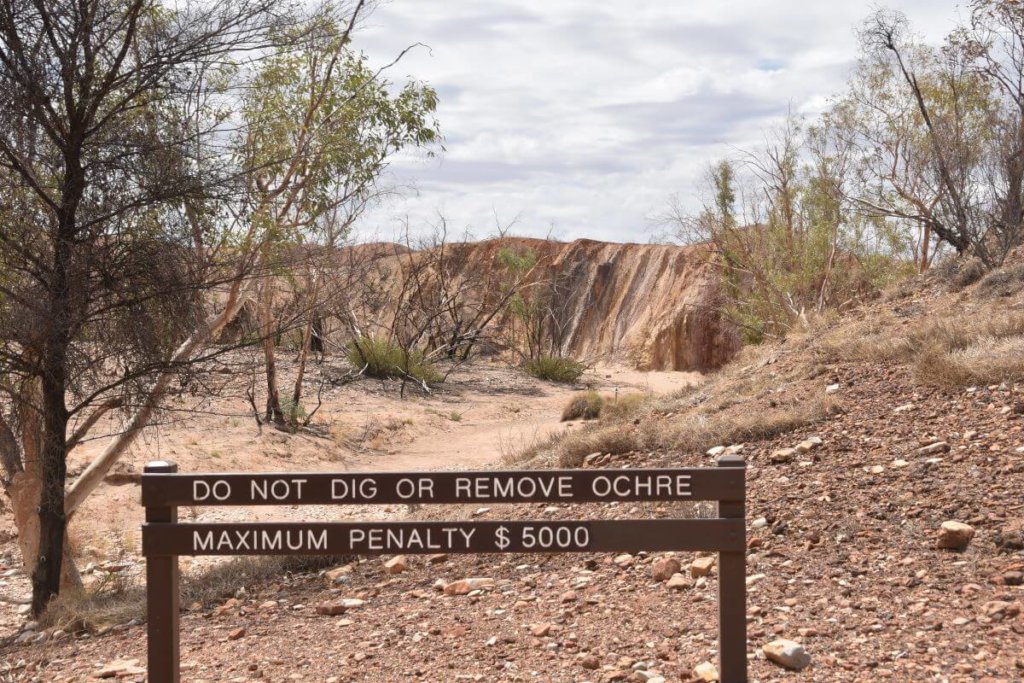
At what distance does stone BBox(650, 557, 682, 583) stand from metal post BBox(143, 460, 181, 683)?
328cm

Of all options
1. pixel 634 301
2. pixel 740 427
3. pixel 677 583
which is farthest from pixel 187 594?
pixel 634 301

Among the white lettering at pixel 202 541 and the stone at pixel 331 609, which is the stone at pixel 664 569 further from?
the white lettering at pixel 202 541

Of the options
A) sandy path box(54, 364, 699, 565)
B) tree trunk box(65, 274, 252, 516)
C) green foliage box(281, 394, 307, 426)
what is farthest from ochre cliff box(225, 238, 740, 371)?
tree trunk box(65, 274, 252, 516)

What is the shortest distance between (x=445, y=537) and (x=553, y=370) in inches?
1010

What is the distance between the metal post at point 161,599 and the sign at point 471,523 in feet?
0.14

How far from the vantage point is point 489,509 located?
896 cm

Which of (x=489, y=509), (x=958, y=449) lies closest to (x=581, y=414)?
(x=489, y=509)

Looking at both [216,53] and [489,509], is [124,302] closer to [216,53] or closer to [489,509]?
[216,53]

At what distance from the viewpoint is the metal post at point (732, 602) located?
4.13 metres

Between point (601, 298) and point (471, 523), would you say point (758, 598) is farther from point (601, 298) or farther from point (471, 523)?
point (601, 298)

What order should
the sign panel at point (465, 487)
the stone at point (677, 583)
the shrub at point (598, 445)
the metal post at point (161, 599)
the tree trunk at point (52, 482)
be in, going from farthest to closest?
1. the shrub at point (598, 445)
2. the tree trunk at point (52, 482)
3. the stone at point (677, 583)
4. the metal post at point (161, 599)
5. the sign panel at point (465, 487)

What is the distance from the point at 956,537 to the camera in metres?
6.27

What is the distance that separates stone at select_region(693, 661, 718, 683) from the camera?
16.0ft

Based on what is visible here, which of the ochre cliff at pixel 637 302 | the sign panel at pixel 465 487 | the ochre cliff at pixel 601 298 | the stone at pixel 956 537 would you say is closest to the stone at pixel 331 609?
the sign panel at pixel 465 487
